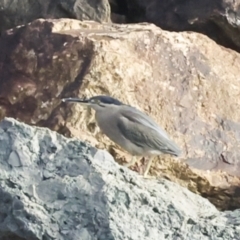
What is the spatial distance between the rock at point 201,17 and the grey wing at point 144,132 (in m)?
1.83

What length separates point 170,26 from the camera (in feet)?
26.9

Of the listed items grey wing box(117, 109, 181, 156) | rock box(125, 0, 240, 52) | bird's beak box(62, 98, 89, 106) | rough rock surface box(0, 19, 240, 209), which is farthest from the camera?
rock box(125, 0, 240, 52)

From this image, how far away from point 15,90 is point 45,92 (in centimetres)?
25

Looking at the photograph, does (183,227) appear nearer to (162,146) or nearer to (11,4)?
(162,146)

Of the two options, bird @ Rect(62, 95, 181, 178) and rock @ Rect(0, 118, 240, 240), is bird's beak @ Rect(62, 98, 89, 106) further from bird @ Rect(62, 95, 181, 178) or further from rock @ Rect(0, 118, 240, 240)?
rock @ Rect(0, 118, 240, 240)

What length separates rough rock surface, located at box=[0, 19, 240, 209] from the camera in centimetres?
667

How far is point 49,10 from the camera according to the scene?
8172 millimetres

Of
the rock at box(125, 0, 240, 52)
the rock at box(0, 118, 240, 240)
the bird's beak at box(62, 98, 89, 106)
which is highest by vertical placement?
the rock at box(125, 0, 240, 52)

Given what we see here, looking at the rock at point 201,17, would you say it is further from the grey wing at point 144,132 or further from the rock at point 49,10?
the grey wing at point 144,132

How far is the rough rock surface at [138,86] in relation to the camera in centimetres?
667

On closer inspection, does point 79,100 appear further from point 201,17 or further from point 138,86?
point 201,17

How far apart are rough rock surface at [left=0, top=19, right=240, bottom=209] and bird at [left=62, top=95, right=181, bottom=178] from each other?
0.16 meters

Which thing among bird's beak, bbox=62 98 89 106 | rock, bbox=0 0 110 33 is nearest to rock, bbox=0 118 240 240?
bird's beak, bbox=62 98 89 106

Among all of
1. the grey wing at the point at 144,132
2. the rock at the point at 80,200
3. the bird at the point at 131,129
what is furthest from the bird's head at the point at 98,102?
the rock at the point at 80,200
